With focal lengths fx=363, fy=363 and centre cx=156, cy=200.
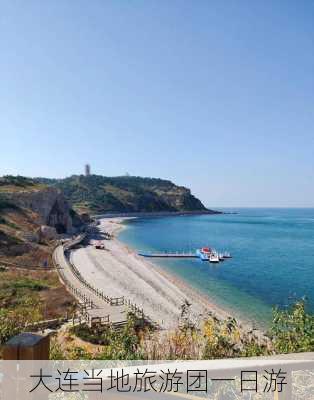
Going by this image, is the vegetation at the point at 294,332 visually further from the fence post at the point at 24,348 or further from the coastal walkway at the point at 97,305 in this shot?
the coastal walkway at the point at 97,305

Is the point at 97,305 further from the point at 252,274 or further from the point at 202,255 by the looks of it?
the point at 202,255

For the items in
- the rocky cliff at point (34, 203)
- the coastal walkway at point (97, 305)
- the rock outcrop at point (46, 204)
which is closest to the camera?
the coastal walkway at point (97, 305)

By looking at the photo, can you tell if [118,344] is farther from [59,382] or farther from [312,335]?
[59,382]

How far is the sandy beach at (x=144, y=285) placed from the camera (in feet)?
→ 104

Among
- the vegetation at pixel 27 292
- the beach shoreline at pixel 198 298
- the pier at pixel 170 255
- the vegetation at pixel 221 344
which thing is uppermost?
the vegetation at pixel 221 344

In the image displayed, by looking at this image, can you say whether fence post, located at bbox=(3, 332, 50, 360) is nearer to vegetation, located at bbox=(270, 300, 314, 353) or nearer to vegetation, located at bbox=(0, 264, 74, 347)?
vegetation, located at bbox=(270, 300, 314, 353)

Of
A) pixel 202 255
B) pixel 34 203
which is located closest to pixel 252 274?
pixel 202 255

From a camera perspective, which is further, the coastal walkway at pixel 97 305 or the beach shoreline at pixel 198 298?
the beach shoreline at pixel 198 298

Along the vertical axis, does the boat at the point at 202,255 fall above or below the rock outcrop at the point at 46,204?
below

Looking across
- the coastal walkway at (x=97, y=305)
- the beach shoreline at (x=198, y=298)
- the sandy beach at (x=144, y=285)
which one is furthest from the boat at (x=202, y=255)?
the coastal walkway at (x=97, y=305)

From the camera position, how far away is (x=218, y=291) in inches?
1626

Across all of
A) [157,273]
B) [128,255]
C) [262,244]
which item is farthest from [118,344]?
[262,244]

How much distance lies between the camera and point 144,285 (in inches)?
1658

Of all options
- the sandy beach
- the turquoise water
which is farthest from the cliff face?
the turquoise water
